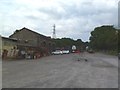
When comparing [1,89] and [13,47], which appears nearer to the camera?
[1,89]

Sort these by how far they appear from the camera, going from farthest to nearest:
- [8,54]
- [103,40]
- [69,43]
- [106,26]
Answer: [69,43]
[106,26]
[103,40]
[8,54]

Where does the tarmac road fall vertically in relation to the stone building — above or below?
below

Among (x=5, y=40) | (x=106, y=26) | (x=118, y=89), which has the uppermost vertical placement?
(x=106, y=26)

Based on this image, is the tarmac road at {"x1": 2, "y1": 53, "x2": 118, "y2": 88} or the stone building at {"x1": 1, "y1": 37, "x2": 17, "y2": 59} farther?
the stone building at {"x1": 1, "y1": 37, "x2": 17, "y2": 59}

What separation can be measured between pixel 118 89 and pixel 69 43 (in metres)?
158

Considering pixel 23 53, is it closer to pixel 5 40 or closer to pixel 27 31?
pixel 5 40

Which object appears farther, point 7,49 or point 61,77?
point 7,49

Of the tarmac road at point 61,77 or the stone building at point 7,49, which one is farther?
the stone building at point 7,49

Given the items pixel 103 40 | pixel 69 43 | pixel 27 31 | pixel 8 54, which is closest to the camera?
pixel 8 54

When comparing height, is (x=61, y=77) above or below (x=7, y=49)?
below

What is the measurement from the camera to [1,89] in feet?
41.8

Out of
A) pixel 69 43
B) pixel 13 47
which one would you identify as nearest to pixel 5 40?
pixel 13 47

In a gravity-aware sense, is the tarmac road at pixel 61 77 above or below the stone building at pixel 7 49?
below

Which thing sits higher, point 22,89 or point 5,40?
point 5,40
